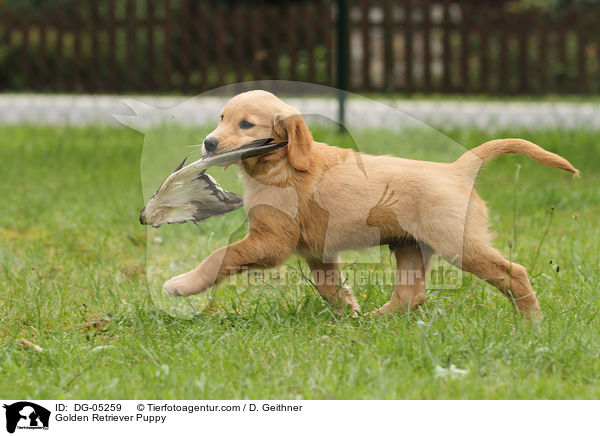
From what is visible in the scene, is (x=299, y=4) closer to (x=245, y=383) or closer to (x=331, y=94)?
(x=331, y=94)

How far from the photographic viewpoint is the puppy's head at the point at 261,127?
2.88 meters

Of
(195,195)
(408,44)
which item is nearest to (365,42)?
(408,44)

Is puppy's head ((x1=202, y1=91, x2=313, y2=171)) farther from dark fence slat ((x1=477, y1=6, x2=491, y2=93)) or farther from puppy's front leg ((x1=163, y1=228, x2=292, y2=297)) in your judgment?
dark fence slat ((x1=477, y1=6, x2=491, y2=93))

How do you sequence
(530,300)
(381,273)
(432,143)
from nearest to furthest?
(530,300) < (381,273) < (432,143)

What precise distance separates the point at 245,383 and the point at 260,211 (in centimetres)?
68

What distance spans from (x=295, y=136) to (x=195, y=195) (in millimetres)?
488

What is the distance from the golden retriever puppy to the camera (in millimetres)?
2953

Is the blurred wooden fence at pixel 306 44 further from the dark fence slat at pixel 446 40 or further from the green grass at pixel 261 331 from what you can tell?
the green grass at pixel 261 331

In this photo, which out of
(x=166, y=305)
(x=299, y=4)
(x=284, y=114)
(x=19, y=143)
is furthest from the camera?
(x=299, y=4)

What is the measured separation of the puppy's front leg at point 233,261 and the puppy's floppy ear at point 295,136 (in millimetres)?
289

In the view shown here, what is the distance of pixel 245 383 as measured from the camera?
2.64m

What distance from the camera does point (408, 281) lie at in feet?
10.9

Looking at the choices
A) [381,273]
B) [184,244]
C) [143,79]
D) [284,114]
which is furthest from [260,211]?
[143,79]
